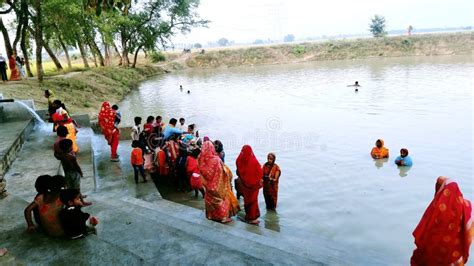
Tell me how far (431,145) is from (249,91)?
16874 mm

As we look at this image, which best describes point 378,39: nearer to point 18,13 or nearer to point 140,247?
point 18,13

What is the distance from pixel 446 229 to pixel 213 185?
3.44 meters

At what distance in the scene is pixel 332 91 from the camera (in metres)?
24.3

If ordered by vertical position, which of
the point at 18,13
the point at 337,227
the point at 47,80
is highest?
the point at 18,13

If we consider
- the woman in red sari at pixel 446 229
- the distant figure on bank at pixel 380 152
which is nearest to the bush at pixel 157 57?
the distant figure on bank at pixel 380 152

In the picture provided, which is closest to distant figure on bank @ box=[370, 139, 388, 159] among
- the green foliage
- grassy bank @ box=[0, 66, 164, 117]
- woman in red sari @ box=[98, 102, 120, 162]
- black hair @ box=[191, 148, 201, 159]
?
black hair @ box=[191, 148, 201, 159]

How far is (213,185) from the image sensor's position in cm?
627

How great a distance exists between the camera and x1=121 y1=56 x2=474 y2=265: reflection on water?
22.9 ft

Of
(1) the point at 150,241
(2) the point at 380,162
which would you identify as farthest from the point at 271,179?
(2) the point at 380,162

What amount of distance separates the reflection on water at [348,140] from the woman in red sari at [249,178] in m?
0.42

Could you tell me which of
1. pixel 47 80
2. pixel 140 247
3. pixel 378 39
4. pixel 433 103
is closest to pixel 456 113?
pixel 433 103

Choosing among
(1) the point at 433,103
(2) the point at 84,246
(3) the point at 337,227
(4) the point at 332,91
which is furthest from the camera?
(4) the point at 332,91

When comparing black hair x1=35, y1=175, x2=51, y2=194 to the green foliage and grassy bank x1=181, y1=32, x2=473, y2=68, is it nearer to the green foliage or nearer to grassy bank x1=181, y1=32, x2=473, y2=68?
grassy bank x1=181, y1=32, x2=473, y2=68

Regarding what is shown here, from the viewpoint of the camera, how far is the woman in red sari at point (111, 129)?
9.20 metres
